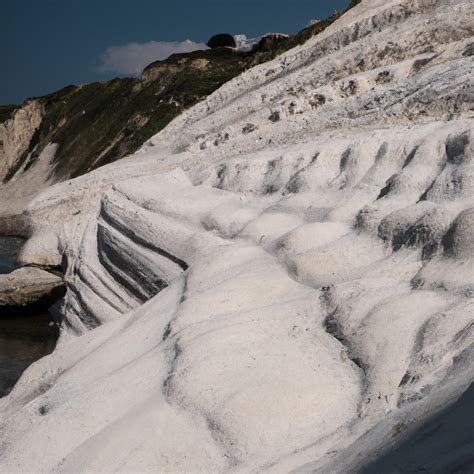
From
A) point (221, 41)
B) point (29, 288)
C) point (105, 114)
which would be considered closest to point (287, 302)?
point (29, 288)

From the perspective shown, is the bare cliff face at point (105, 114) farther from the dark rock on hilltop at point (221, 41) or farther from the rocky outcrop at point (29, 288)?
the rocky outcrop at point (29, 288)

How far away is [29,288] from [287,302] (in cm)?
829

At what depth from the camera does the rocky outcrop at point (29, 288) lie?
12.9 meters

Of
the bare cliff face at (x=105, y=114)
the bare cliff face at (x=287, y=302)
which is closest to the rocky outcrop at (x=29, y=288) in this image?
the bare cliff face at (x=287, y=302)

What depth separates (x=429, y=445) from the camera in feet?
10.3

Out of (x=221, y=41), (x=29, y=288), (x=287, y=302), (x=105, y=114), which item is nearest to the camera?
(x=287, y=302)

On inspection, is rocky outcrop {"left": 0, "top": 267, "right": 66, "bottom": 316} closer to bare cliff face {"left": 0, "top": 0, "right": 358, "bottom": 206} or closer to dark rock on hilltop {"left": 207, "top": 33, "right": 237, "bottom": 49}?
bare cliff face {"left": 0, "top": 0, "right": 358, "bottom": 206}

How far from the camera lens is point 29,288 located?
42.5 ft

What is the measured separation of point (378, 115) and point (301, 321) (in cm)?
547

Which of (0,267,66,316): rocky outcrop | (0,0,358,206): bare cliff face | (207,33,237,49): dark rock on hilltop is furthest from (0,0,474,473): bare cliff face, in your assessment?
(207,33,237,49): dark rock on hilltop

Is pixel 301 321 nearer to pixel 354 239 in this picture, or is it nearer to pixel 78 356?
pixel 354 239

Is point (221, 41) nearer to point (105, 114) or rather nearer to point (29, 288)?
point (105, 114)

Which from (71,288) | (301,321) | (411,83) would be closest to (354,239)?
(301,321)

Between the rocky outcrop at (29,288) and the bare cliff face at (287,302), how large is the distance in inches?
45.6
